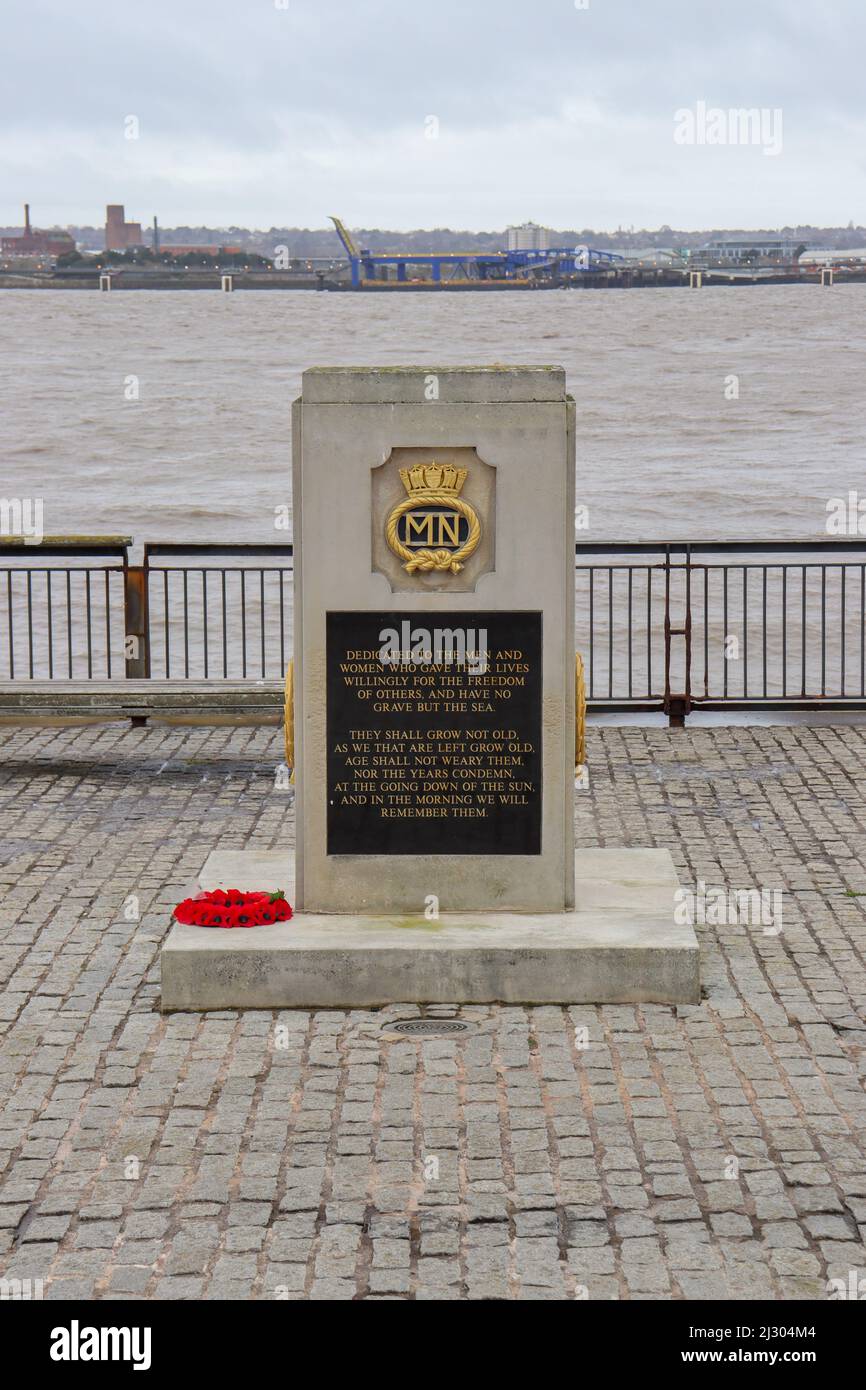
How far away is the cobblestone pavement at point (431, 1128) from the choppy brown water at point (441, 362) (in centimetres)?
2463

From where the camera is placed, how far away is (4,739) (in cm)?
1470

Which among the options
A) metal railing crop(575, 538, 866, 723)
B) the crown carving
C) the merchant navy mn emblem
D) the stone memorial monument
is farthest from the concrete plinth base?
metal railing crop(575, 538, 866, 723)

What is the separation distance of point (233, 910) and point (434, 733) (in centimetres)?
121

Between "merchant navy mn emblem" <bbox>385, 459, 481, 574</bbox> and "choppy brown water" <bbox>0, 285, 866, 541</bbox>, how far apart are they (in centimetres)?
2492

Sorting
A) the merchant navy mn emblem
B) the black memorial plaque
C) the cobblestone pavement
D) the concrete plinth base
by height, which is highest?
the merchant navy mn emblem

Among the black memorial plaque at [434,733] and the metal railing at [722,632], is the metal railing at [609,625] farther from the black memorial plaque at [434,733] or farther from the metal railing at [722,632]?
the black memorial plaque at [434,733]

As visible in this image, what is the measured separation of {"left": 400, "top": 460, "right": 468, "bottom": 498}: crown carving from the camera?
8469 mm

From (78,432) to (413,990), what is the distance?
49.3 meters

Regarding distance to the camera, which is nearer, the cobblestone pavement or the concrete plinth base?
the cobblestone pavement

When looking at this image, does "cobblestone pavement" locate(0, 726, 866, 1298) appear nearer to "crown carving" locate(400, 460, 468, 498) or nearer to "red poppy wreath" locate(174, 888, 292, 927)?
"red poppy wreath" locate(174, 888, 292, 927)

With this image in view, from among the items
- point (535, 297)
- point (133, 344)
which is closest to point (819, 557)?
point (133, 344)

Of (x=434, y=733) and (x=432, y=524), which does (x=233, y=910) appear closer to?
(x=434, y=733)

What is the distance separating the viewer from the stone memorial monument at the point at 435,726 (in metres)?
8.40

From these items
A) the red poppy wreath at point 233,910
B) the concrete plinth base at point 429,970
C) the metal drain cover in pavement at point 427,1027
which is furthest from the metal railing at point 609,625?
the metal drain cover in pavement at point 427,1027
